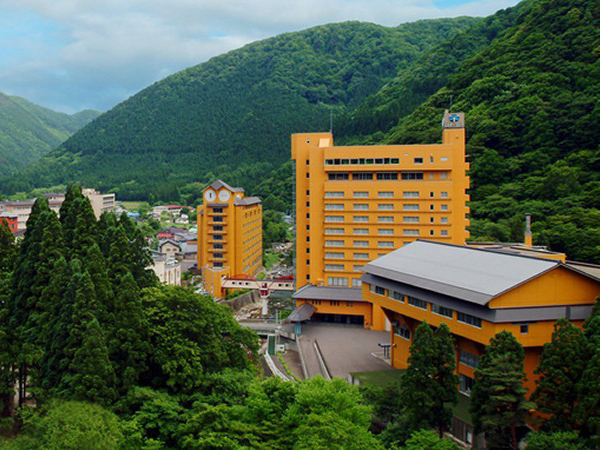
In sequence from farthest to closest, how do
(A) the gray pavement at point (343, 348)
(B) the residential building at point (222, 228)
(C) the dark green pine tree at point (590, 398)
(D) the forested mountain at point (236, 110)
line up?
(D) the forested mountain at point (236, 110) < (B) the residential building at point (222, 228) < (A) the gray pavement at point (343, 348) < (C) the dark green pine tree at point (590, 398)

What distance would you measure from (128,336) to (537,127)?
52.7m

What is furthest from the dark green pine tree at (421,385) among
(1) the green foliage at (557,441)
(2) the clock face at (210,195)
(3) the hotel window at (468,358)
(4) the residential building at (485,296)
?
(2) the clock face at (210,195)

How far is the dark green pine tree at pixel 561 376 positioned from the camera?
1794 cm

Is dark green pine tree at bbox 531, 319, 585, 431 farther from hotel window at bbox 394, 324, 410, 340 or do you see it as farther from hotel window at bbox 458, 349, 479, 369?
hotel window at bbox 394, 324, 410, 340

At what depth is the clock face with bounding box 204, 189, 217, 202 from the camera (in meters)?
60.1

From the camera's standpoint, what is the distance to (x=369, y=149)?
4356 cm

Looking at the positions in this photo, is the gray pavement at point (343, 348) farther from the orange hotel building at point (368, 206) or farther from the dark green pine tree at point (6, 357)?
the dark green pine tree at point (6, 357)

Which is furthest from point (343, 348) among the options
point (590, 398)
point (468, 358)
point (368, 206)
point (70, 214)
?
point (590, 398)

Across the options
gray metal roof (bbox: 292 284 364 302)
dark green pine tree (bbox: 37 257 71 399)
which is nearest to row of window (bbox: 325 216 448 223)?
gray metal roof (bbox: 292 284 364 302)

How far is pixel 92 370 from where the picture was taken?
1988cm

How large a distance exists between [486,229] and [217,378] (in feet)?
112

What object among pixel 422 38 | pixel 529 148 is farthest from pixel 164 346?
pixel 422 38

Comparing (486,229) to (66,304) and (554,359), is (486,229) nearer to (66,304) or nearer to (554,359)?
(554,359)

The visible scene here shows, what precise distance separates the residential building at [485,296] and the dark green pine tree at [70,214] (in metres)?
16.0
